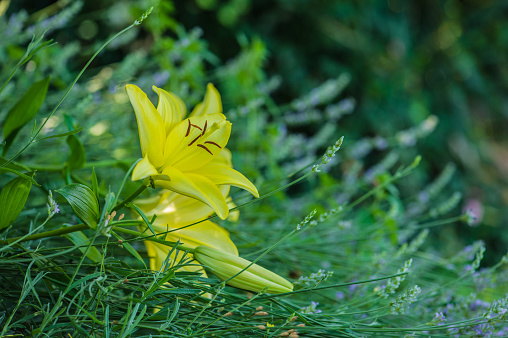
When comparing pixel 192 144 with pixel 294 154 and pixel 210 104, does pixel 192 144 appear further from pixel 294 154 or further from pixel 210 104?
pixel 294 154

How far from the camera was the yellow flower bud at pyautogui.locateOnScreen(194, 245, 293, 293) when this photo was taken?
0.86ft

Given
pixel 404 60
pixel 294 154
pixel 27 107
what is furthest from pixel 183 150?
pixel 404 60

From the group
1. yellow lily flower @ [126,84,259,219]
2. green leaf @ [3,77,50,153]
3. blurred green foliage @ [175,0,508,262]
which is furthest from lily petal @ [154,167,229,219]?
blurred green foliage @ [175,0,508,262]

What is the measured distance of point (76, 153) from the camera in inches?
13.0

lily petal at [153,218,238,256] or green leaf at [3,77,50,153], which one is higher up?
green leaf at [3,77,50,153]

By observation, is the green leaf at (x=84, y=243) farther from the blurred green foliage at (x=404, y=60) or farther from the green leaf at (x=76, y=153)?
the blurred green foliage at (x=404, y=60)

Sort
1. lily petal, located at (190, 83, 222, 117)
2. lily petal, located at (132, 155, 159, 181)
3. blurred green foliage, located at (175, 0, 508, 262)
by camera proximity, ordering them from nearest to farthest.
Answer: lily petal, located at (132, 155, 159, 181) < lily petal, located at (190, 83, 222, 117) < blurred green foliage, located at (175, 0, 508, 262)

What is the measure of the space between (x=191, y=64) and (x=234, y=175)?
39cm

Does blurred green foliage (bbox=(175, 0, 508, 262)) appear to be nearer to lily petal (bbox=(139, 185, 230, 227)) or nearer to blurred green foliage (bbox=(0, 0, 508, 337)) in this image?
blurred green foliage (bbox=(0, 0, 508, 337))

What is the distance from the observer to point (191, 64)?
0.63 metres

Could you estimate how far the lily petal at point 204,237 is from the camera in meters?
0.29

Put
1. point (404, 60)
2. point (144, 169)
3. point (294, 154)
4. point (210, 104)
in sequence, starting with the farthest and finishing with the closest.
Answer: point (404, 60) < point (294, 154) < point (210, 104) < point (144, 169)

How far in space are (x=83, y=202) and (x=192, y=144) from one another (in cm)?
7

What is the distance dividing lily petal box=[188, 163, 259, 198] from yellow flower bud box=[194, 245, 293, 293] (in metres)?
0.04
